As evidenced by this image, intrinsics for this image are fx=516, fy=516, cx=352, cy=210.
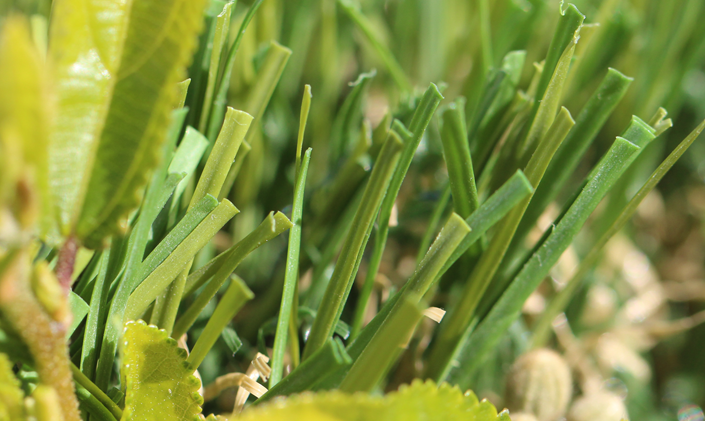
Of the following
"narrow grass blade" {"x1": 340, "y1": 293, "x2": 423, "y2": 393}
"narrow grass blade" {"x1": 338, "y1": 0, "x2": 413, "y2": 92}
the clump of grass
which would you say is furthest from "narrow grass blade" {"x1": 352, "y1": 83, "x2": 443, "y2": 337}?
"narrow grass blade" {"x1": 338, "y1": 0, "x2": 413, "y2": 92}

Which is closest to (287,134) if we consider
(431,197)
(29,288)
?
(431,197)

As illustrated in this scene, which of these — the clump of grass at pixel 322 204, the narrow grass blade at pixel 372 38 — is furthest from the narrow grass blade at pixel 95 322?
the narrow grass blade at pixel 372 38

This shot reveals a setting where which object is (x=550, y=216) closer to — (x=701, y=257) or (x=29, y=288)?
(x=701, y=257)

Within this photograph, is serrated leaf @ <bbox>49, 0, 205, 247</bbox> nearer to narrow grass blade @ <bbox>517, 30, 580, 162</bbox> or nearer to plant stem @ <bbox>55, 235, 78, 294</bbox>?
plant stem @ <bbox>55, 235, 78, 294</bbox>

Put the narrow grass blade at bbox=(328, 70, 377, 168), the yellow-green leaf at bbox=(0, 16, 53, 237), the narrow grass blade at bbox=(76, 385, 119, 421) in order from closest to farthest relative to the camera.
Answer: the yellow-green leaf at bbox=(0, 16, 53, 237) → the narrow grass blade at bbox=(76, 385, 119, 421) → the narrow grass blade at bbox=(328, 70, 377, 168)

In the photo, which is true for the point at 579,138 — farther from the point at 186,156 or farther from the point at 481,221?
the point at 186,156

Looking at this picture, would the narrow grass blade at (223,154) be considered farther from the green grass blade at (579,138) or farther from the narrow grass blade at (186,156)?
the green grass blade at (579,138)
